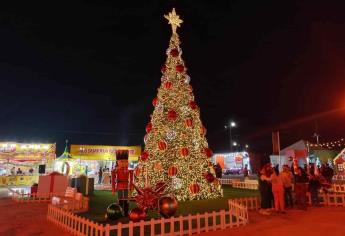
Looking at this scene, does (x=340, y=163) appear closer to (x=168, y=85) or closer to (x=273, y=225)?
(x=168, y=85)

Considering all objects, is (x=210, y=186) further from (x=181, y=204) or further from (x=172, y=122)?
(x=172, y=122)

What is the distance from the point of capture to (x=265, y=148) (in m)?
45.0

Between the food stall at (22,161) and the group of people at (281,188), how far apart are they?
19.9 metres

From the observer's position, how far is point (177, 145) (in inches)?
505

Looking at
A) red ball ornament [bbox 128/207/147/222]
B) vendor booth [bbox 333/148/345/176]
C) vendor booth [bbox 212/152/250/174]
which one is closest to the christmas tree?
red ball ornament [bbox 128/207/147/222]

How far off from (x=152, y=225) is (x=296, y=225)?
3.90m

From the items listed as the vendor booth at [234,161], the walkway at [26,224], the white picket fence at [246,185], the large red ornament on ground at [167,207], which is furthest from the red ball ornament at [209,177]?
the vendor booth at [234,161]

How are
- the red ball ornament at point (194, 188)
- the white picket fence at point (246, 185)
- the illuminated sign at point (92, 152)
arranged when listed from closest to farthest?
the red ball ornament at point (194, 188) → the white picket fence at point (246, 185) → the illuminated sign at point (92, 152)

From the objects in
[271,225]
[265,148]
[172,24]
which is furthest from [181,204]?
[265,148]

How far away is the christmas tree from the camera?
12.6m

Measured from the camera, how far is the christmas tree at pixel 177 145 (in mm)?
12555

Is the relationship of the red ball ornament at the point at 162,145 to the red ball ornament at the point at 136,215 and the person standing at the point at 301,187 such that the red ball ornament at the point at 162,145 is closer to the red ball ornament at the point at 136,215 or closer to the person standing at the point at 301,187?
the red ball ornament at the point at 136,215

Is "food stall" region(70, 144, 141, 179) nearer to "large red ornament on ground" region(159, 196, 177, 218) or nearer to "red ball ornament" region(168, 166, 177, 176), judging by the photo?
"red ball ornament" region(168, 166, 177, 176)

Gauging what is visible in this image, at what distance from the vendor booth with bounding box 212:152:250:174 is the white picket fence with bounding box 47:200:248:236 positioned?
27.2 meters
